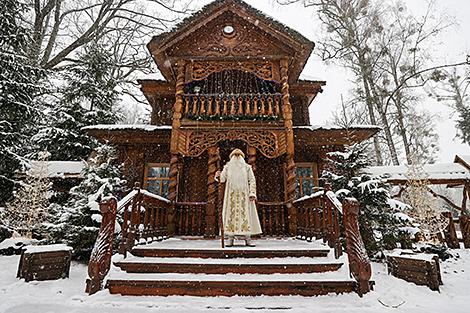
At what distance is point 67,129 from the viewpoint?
14.8 meters

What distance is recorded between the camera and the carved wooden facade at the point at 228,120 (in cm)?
815

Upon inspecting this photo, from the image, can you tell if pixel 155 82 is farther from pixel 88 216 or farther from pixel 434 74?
pixel 434 74

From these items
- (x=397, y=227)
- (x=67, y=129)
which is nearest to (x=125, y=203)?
(x=397, y=227)

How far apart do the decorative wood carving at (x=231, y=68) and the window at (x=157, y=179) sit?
3530mm

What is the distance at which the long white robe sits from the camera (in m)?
5.70

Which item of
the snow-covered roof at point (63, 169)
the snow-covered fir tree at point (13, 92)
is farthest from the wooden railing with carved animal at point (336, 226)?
Result: the snow-covered fir tree at point (13, 92)

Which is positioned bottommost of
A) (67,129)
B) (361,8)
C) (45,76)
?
(67,129)

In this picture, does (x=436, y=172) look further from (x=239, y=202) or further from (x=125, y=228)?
(x=125, y=228)

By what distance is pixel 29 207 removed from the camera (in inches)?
348

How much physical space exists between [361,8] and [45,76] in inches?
688

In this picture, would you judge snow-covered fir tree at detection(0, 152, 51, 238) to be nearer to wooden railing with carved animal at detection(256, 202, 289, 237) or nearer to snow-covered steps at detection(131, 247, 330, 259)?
snow-covered steps at detection(131, 247, 330, 259)

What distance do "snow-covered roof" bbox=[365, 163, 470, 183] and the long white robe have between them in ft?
23.5

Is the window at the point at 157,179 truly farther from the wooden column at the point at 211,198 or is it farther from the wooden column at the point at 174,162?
the wooden column at the point at 211,198

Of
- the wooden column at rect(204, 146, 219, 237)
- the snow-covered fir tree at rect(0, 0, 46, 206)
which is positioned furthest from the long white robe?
the snow-covered fir tree at rect(0, 0, 46, 206)
